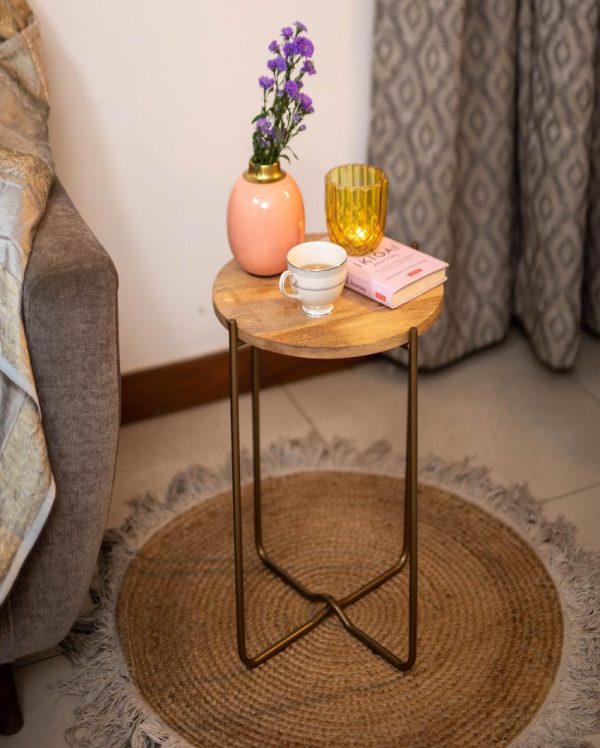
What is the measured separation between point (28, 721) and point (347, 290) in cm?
73

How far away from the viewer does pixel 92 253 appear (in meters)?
1.12

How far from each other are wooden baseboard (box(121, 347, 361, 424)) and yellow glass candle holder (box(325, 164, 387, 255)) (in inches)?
25.0

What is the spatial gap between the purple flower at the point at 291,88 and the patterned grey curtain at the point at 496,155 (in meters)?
0.60

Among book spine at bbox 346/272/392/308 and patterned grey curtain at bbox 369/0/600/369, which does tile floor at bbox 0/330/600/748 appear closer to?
patterned grey curtain at bbox 369/0/600/369

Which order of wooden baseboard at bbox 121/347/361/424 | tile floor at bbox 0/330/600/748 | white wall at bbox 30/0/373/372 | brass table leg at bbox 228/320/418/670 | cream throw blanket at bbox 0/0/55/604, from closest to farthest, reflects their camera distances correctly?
cream throw blanket at bbox 0/0/55/604
brass table leg at bbox 228/320/418/670
white wall at bbox 30/0/373/372
tile floor at bbox 0/330/600/748
wooden baseboard at bbox 121/347/361/424

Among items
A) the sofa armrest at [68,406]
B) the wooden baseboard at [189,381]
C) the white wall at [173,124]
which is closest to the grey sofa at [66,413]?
the sofa armrest at [68,406]

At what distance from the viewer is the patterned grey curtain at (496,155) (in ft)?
5.85

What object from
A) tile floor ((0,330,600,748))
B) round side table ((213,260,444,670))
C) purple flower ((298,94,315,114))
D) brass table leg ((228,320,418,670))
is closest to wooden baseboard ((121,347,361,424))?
tile floor ((0,330,600,748))

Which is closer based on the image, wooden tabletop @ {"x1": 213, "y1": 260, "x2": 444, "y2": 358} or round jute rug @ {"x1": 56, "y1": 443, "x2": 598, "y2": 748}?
wooden tabletop @ {"x1": 213, "y1": 260, "x2": 444, "y2": 358}

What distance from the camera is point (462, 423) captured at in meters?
1.91

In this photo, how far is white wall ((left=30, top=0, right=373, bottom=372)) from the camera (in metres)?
1.64

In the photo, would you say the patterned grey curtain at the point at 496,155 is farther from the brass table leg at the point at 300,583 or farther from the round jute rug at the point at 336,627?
the brass table leg at the point at 300,583

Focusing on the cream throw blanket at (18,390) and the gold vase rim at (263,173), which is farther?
the gold vase rim at (263,173)

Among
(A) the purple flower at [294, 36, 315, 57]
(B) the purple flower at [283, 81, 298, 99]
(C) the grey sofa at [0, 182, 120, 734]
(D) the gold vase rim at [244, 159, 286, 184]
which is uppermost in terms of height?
(A) the purple flower at [294, 36, 315, 57]
